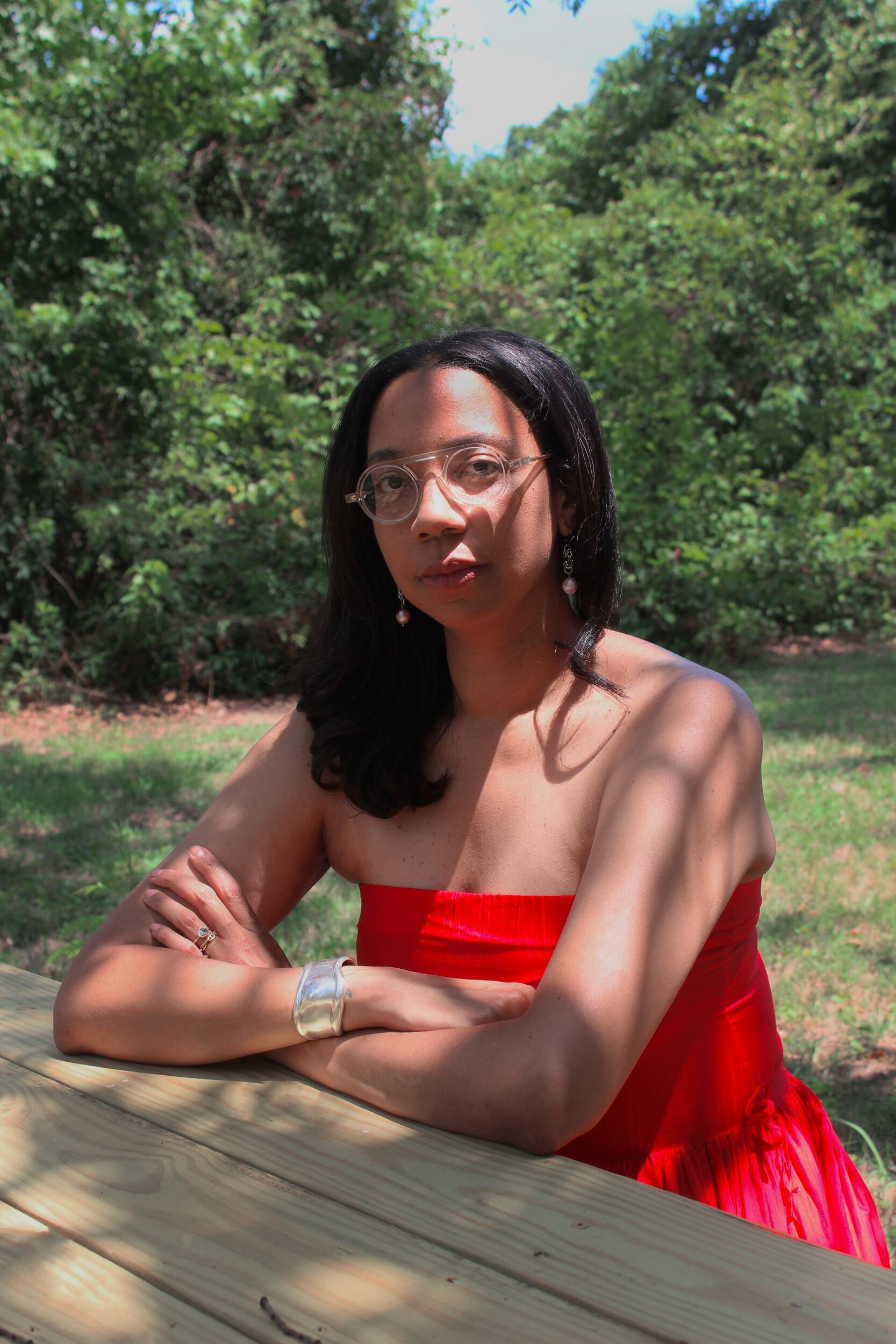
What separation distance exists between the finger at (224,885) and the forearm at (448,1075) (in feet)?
1.34

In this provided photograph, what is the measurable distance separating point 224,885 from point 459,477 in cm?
76

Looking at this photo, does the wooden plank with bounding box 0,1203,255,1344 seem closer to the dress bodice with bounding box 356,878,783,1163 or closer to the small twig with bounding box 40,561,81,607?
the dress bodice with bounding box 356,878,783,1163

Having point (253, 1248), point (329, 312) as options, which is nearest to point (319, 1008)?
point (253, 1248)

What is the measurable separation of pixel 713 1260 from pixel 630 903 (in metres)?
0.49

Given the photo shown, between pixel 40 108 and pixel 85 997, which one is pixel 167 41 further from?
pixel 85 997

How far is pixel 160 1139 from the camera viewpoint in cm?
135

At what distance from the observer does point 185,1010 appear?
1.61 meters

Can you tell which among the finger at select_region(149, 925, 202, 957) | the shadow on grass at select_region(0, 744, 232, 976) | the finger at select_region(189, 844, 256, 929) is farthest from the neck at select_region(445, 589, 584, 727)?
the shadow on grass at select_region(0, 744, 232, 976)

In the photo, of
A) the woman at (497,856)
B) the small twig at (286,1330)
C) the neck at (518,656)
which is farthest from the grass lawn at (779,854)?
the small twig at (286,1330)

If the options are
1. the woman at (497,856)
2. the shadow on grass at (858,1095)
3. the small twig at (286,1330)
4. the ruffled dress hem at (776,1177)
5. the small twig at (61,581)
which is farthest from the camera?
the small twig at (61,581)

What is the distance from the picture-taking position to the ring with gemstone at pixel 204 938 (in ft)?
6.08

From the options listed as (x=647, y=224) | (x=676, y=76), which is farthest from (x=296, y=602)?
(x=676, y=76)

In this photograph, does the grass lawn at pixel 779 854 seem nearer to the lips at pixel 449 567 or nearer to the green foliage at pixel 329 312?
the green foliage at pixel 329 312

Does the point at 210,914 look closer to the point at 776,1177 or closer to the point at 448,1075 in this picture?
the point at 448,1075
